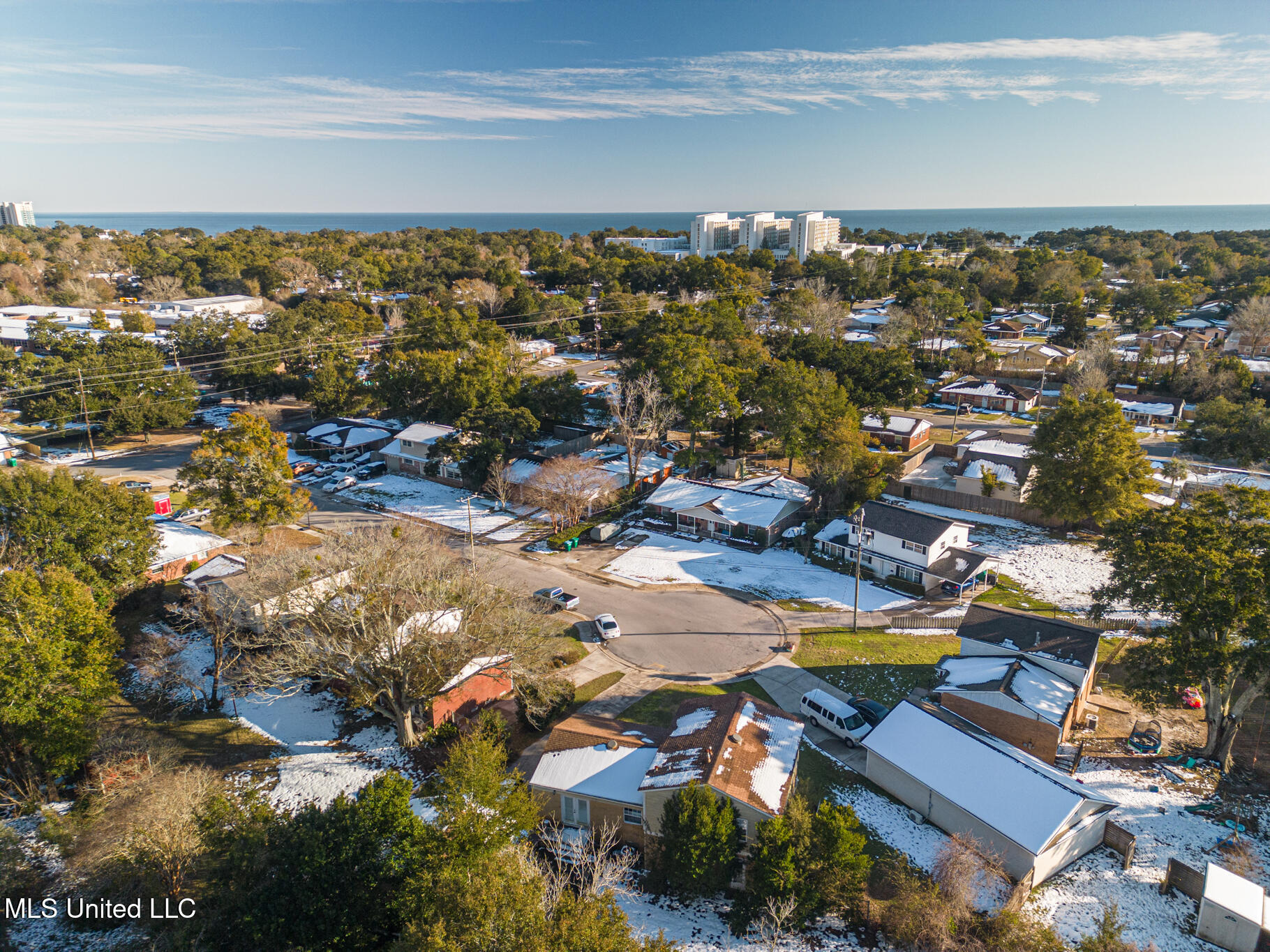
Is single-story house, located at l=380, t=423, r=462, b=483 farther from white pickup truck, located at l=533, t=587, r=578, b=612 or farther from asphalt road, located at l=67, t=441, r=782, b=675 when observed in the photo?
white pickup truck, located at l=533, t=587, r=578, b=612

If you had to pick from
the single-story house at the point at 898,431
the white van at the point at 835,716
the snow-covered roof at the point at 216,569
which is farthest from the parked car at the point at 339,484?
the single-story house at the point at 898,431

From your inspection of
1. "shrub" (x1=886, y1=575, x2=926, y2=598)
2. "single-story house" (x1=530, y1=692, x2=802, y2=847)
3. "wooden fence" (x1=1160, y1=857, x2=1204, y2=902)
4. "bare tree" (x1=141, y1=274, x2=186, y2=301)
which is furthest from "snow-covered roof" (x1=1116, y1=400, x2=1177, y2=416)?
"bare tree" (x1=141, y1=274, x2=186, y2=301)

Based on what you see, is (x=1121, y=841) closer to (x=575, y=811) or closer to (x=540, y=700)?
(x=575, y=811)

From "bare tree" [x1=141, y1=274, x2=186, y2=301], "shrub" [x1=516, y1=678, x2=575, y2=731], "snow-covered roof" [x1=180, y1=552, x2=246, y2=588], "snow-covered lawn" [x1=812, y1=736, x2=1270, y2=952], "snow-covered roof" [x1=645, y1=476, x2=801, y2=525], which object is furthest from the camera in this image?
"bare tree" [x1=141, y1=274, x2=186, y2=301]

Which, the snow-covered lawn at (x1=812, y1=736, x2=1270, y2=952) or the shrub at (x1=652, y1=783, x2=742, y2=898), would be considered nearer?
the snow-covered lawn at (x1=812, y1=736, x2=1270, y2=952)

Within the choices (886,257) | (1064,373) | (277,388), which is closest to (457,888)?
(277,388)

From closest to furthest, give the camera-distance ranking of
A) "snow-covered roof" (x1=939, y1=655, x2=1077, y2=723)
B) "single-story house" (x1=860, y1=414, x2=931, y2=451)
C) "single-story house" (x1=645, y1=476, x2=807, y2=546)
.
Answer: "snow-covered roof" (x1=939, y1=655, x2=1077, y2=723)
"single-story house" (x1=645, y1=476, x2=807, y2=546)
"single-story house" (x1=860, y1=414, x2=931, y2=451)

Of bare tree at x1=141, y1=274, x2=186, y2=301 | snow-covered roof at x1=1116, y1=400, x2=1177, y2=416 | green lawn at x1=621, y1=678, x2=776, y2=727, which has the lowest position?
green lawn at x1=621, y1=678, x2=776, y2=727
